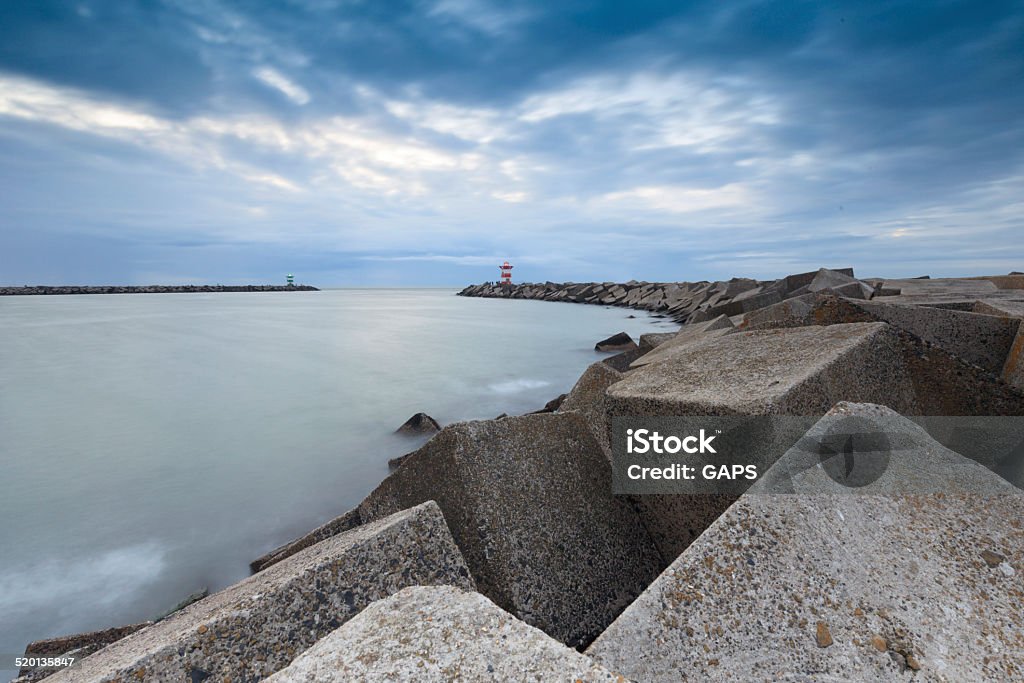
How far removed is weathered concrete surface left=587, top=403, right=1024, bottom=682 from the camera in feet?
3.30

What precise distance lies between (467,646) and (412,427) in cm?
443

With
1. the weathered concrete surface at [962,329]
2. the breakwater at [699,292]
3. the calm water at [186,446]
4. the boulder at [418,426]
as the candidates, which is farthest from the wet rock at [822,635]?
the breakwater at [699,292]

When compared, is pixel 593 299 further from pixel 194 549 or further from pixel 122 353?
pixel 194 549

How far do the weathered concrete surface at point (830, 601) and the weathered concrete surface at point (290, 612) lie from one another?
564mm

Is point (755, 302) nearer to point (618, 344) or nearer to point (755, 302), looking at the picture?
point (755, 302)

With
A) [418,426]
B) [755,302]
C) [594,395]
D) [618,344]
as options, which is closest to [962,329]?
[594,395]

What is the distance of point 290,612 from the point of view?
1.26 m

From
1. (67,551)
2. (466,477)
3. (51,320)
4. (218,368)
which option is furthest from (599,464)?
(51,320)

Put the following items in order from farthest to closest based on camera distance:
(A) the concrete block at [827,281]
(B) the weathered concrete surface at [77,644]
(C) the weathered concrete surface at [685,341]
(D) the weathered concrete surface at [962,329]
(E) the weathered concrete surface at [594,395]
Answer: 1. (A) the concrete block at [827,281]
2. (C) the weathered concrete surface at [685,341]
3. (E) the weathered concrete surface at [594,395]
4. (D) the weathered concrete surface at [962,329]
5. (B) the weathered concrete surface at [77,644]

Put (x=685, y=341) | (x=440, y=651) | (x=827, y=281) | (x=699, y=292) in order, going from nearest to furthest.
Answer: (x=440, y=651)
(x=685, y=341)
(x=827, y=281)
(x=699, y=292)

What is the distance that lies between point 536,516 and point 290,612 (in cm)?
83

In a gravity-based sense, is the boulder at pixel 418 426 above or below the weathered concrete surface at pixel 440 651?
below

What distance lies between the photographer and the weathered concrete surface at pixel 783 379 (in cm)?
182

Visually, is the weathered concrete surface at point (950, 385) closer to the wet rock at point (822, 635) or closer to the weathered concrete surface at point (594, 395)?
the weathered concrete surface at point (594, 395)
